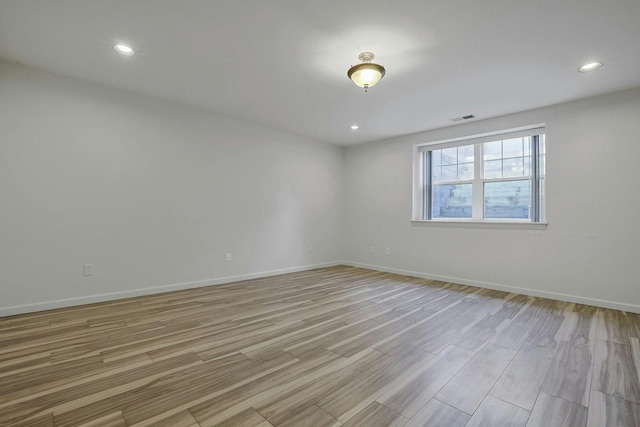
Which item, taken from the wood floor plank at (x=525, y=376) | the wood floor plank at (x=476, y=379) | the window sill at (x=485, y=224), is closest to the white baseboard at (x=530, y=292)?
the window sill at (x=485, y=224)

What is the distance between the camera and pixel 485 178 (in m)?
4.71

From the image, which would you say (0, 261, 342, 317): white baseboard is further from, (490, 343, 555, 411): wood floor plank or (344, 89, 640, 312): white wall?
(490, 343, 555, 411): wood floor plank

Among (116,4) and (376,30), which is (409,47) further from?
(116,4)

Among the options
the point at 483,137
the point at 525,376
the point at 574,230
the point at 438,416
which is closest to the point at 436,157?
the point at 483,137

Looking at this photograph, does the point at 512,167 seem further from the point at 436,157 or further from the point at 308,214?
the point at 308,214

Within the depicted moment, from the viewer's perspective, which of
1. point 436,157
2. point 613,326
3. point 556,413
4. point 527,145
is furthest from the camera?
point 436,157

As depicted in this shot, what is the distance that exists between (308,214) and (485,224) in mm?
3078

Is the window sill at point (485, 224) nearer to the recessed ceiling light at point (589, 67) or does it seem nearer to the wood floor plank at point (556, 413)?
the recessed ceiling light at point (589, 67)

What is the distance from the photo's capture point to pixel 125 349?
90.5 inches

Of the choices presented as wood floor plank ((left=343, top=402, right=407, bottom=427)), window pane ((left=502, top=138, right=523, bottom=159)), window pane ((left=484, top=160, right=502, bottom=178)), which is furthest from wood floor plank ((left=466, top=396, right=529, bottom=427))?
window pane ((left=502, top=138, right=523, bottom=159))

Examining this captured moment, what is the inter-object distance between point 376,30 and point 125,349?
10.7 ft

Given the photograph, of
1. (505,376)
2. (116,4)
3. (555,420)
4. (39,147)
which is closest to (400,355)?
(505,376)

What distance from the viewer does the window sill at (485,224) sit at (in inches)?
159

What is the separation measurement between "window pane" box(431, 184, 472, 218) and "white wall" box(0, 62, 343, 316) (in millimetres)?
2701
